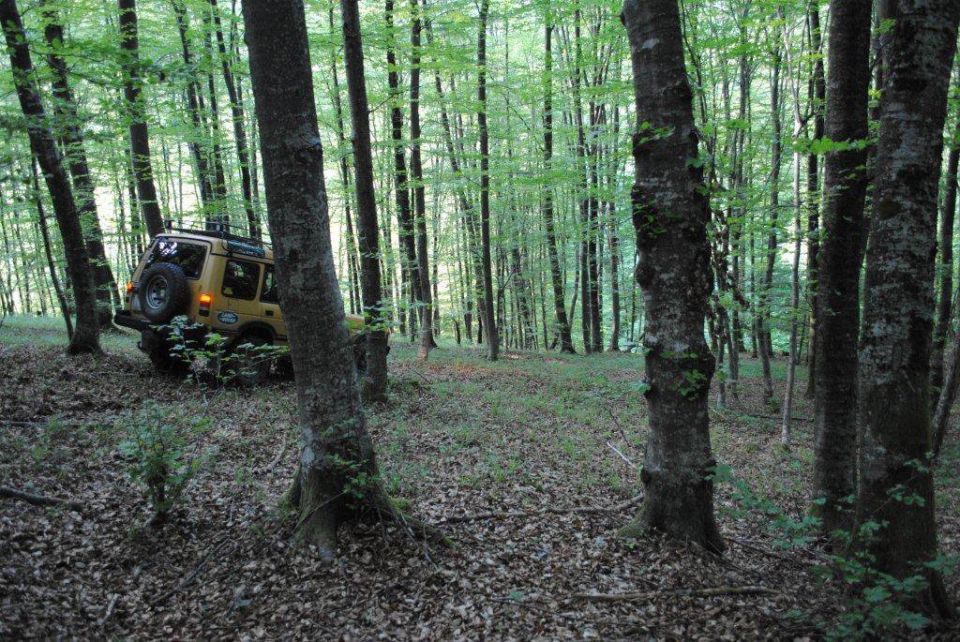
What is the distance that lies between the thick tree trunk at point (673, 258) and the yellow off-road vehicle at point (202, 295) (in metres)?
5.40

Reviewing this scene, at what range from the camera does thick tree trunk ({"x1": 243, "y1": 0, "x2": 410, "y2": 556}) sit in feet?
13.2

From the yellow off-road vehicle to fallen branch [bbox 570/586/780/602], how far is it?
→ 18.5 ft

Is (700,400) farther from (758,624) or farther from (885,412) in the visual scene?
(758,624)

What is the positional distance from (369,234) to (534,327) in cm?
2177

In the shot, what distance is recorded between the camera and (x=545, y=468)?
6977 mm

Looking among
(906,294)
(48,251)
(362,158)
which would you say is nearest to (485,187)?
(362,158)

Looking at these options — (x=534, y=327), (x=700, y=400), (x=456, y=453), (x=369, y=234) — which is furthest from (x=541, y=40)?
(x=700, y=400)

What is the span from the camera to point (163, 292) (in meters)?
8.78

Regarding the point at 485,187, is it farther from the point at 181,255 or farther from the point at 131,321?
the point at 131,321

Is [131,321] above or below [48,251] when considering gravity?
below

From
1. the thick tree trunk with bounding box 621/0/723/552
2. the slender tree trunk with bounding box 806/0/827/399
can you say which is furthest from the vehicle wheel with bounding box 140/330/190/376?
the slender tree trunk with bounding box 806/0/827/399

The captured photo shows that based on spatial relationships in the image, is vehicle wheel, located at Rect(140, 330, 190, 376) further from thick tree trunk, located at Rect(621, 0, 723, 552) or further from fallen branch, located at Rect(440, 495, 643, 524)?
thick tree trunk, located at Rect(621, 0, 723, 552)

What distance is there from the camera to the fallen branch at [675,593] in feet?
12.6

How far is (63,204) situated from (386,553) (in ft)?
28.1
